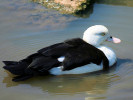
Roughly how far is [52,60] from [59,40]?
4.86ft

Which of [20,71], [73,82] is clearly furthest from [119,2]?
[20,71]

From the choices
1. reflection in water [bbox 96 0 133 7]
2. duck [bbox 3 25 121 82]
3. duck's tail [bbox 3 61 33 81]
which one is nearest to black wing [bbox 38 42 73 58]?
duck [bbox 3 25 121 82]

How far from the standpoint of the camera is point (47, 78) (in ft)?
19.3

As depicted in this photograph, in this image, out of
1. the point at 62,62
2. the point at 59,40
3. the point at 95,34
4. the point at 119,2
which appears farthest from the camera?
the point at 119,2

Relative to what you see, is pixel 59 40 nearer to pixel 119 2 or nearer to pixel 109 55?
pixel 109 55

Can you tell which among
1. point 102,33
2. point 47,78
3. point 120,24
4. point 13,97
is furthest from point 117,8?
point 13,97

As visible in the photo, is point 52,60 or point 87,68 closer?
point 52,60

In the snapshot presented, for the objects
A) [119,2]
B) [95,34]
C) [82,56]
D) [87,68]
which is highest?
[119,2]

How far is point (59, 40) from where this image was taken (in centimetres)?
710

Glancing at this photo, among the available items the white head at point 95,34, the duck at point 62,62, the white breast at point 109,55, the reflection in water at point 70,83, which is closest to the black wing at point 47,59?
the duck at point 62,62

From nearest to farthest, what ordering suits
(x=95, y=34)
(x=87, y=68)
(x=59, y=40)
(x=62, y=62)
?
(x=62, y=62), (x=87, y=68), (x=95, y=34), (x=59, y=40)

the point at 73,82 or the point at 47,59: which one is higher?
the point at 47,59

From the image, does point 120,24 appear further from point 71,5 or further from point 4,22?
point 4,22

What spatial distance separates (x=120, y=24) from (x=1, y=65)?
126 inches
